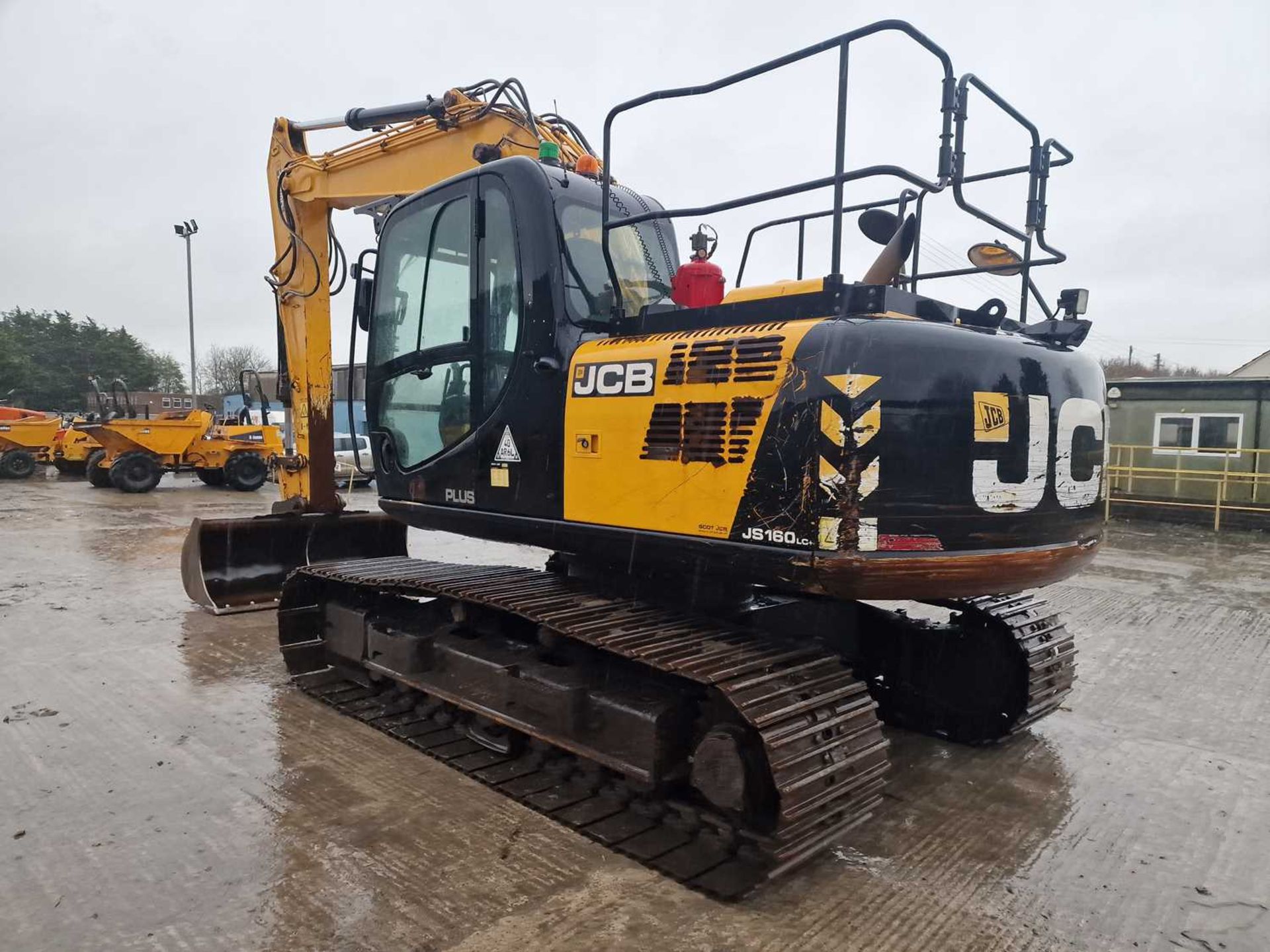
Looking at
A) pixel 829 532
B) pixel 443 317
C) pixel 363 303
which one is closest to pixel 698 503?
pixel 829 532

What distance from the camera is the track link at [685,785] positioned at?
9.75 feet

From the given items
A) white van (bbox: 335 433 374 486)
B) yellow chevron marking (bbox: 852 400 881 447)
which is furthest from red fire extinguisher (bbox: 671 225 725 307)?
white van (bbox: 335 433 374 486)

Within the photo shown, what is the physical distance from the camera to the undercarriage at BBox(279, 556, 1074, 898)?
10.1 ft

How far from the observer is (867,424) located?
112 inches

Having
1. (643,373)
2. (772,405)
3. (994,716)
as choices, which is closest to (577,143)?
(643,373)

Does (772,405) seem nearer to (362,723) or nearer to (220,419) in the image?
(362,723)

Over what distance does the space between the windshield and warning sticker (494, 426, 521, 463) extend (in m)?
0.61

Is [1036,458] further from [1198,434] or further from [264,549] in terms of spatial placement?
[1198,434]

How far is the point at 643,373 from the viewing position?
3.38 meters

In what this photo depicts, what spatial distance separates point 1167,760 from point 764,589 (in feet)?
6.84

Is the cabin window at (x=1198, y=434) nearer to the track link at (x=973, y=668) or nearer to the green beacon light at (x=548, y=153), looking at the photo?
the track link at (x=973, y=668)

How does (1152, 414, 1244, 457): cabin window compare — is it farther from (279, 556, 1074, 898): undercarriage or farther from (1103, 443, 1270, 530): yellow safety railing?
(279, 556, 1074, 898): undercarriage

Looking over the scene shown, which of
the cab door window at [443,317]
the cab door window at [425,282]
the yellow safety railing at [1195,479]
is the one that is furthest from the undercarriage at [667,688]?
the yellow safety railing at [1195,479]

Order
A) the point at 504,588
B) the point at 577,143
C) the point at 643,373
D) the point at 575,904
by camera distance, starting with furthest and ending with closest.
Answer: the point at 577,143
the point at 504,588
the point at 643,373
the point at 575,904
